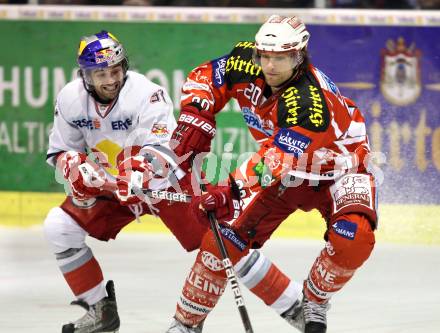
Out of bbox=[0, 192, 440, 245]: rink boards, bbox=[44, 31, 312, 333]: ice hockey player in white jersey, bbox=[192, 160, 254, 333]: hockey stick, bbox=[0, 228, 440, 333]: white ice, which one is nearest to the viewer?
bbox=[192, 160, 254, 333]: hockey stick

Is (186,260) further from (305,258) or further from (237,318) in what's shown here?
(237,318)

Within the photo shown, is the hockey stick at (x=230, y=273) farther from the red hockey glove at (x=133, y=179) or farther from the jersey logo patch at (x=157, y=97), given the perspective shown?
the jersey logo patch at (x=157, y=97)

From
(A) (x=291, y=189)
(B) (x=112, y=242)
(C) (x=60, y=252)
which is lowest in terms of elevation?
(B) (x=112, y=242)

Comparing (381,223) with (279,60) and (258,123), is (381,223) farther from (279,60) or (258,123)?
(279,60)

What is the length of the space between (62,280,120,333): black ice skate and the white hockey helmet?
1388 mm

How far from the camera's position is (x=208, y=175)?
343 inches

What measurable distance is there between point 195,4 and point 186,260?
1865mm

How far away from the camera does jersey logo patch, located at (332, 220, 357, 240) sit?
542 centimetres

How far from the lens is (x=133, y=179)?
19.4 ft

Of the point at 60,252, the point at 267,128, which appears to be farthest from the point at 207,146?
the point at 60,252

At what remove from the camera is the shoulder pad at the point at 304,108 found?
537cm

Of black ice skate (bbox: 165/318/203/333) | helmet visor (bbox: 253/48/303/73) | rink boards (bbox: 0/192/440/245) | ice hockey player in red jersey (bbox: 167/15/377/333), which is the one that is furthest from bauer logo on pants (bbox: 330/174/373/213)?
rink boards (bbox: 0/192/440/245)

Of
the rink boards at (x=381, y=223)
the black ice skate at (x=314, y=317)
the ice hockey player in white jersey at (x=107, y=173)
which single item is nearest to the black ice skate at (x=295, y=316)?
the ice hockey player in white jersey at (x=107, y=173)

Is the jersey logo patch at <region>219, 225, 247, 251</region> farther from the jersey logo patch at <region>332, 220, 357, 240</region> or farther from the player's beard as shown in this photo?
the player's beard
